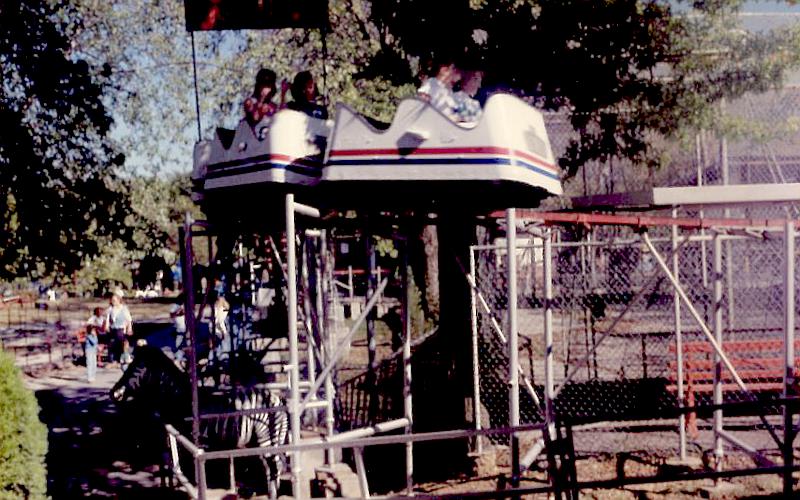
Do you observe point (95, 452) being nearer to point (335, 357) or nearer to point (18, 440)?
point (18, 440)

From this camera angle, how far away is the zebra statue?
26.9ft

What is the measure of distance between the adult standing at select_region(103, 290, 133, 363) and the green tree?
7.19 metres

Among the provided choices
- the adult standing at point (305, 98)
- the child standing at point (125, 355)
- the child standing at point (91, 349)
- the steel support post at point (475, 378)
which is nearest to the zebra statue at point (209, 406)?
the steel support post at point (475, 378)

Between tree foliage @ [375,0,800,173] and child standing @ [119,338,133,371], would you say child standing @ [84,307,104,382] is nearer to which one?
child standing @ [119,338,133,371]

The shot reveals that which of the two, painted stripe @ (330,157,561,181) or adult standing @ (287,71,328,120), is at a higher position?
adult standing @ (287,71,328,120)

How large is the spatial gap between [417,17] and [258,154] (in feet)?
9.86

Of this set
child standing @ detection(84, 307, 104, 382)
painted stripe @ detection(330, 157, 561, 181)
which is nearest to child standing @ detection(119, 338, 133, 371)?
child standing @ detection(84, 307, 104, 382)

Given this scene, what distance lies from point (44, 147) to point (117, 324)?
326 inches

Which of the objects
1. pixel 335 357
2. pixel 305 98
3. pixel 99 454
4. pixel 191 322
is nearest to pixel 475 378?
pixel 335 357

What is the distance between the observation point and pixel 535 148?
18.1 feet

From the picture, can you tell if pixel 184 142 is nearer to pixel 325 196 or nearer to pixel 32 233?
pixel 32 233

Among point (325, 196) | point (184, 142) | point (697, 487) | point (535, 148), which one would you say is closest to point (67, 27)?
point (184, 142)

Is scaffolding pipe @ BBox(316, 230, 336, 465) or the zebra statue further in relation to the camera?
the zebra statue

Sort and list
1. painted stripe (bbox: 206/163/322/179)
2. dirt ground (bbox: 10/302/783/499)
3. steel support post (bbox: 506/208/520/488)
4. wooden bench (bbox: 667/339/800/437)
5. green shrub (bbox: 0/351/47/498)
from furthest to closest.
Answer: wooden bench (bbox: 667/339/800/437)
dirt ground (bbox: 10/302/783/499)
green shrub (bbox: 0/351/47/498)
painted stripe (bbox: 206/163/322/179)
steel support post (bbox: 506/208/520/488)
